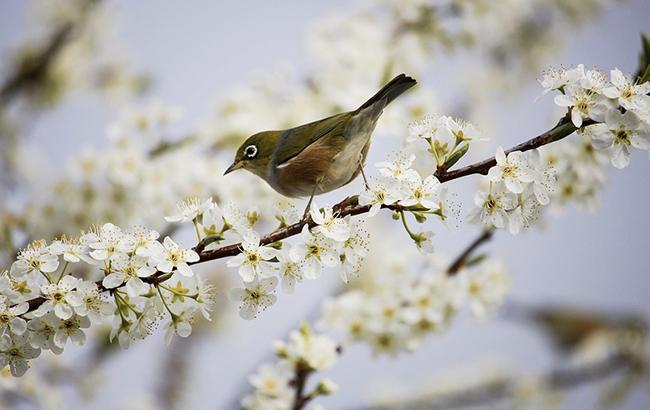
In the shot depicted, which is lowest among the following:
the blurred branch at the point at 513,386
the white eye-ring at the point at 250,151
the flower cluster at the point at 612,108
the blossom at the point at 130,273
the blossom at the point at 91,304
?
the blurred branch at the point at 513,386

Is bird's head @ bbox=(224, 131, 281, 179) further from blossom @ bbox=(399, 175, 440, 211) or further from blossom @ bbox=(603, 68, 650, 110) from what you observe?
blossom @ bbox=(603, 68, 650, 110)

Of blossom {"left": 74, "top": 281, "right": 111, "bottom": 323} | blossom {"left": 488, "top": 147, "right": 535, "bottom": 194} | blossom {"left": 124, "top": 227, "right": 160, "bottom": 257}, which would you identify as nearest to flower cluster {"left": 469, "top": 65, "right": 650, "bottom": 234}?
blossom {"left": 488, "top": 147, "right": 535, "bottom": 194}

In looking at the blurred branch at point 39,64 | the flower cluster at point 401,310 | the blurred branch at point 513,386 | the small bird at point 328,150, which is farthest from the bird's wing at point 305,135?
the blurred branch at point 513,386

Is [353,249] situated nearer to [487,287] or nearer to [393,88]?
[393,88]

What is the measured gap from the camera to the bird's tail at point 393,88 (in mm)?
1446

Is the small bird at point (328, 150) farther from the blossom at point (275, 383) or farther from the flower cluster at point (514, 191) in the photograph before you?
the blossom at point (275, 383)

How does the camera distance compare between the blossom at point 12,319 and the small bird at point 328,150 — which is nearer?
the blossom at point 12,319

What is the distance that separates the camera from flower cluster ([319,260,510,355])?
93.1 inches

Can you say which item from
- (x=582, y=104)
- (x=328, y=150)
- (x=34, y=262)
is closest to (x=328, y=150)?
(x=328, y=150)

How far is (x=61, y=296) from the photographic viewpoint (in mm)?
1288

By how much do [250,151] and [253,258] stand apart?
20.7 inches

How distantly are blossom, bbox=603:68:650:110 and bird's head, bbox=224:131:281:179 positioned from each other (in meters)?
0.81

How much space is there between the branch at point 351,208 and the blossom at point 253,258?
25mm

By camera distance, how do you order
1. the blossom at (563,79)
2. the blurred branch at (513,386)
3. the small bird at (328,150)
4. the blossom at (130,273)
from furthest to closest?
the blurred branch at (513,386)
the small bird at (328,150)
the blossom at (563,79)
the blossom at (130,273)
